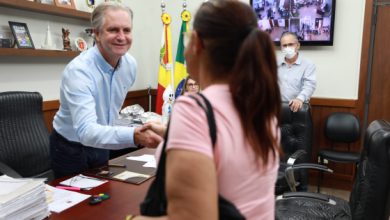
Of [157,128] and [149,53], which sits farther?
[149,53]

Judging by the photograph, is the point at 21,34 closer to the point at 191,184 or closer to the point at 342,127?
the point at 191,184

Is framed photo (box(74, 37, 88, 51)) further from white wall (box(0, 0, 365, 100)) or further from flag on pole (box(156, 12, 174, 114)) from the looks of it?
flag on pole (box(156, 12, 174, 114))

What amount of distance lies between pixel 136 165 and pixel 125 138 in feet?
1.45

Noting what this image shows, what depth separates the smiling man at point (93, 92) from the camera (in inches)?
61.8

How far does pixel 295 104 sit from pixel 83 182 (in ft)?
7.44

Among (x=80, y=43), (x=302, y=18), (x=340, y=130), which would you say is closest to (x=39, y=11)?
(x=80, y=43)

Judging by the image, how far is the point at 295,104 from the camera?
128 inches

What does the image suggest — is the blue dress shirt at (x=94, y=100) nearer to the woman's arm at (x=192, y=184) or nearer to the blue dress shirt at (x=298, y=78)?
the woman's arm at (x=192, y=184)

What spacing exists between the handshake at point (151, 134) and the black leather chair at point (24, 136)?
1016mm

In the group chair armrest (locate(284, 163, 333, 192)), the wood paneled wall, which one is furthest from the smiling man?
the wood paneled wall

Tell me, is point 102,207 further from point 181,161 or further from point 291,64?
point 291,64

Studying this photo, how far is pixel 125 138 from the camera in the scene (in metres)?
1.42

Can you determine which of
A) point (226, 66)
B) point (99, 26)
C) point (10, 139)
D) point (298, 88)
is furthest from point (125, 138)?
point (298, 88)

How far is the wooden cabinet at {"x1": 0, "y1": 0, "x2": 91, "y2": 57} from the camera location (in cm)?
253
